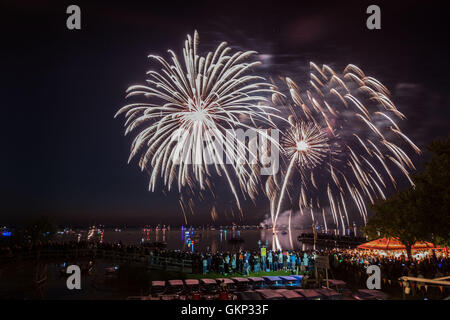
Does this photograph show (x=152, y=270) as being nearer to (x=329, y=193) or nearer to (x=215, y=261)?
(x=215, y=261)

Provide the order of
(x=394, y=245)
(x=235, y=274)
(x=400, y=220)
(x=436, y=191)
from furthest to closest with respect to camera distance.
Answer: (x=394, y=245) < (x=400, y=220) < (x=235, y=274) < (x=436, y=191)

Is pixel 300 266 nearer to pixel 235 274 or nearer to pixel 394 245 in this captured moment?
pixel 235 274

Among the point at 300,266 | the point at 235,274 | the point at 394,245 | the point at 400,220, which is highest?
the point at 400,220

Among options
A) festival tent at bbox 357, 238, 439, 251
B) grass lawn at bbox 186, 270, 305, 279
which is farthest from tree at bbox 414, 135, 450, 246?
grass lawn at bbox 186, 270, 305, 279

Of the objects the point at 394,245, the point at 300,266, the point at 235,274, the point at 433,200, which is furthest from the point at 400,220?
the point at 235,274

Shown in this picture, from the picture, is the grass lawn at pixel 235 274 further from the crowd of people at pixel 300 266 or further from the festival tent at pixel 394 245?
the festival tent at pixel 394 245

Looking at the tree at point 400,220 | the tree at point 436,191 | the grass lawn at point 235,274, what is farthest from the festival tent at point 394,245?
the grass lawn at point 235,274

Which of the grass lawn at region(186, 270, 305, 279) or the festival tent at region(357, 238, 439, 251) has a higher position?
the festival tent at region(357, 238, 439, 251)

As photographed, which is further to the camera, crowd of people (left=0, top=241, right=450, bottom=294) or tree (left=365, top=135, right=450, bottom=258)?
crowd of people (left=0, top=241, right=450, bottom=294)

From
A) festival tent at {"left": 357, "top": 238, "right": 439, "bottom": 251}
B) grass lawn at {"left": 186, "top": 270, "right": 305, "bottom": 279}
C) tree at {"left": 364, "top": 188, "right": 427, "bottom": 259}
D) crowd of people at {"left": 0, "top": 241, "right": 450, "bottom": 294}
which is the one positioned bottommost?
grass lawn at {"left": 186, "top": 270, "right": 305, "bottom": 279}

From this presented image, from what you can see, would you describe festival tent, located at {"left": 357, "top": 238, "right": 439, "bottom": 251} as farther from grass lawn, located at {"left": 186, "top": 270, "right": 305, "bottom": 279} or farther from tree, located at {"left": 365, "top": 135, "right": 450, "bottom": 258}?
grass lawn, located at {"left": 186, "top": 270, "right": 305, "bottom": 279}

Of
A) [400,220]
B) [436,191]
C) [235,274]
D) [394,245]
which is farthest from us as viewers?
[394,245]
